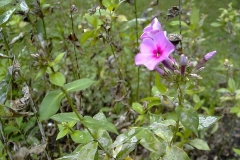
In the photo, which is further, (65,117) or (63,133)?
(63,133)

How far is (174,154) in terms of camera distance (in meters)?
0.91

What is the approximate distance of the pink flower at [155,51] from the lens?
0.79 meters

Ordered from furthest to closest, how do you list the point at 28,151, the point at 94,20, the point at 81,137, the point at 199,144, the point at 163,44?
the point at 199,144 < the point at 94,20 < the point at 28,151 < the point at 81,137 < the point at 163,44

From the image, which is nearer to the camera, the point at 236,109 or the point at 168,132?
the point at 168,132

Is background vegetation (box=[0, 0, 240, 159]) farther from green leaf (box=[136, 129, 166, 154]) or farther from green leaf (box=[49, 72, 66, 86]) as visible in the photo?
green leaf (box=[136, 129, 166, 154])

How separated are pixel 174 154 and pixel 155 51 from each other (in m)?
0.29

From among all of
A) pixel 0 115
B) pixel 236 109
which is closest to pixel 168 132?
pixel 0 115

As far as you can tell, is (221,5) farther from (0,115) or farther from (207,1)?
(0,115)

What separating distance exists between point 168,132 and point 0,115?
1.50 ft

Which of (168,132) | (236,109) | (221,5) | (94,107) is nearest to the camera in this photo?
(168,132)

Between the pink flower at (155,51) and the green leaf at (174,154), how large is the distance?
0.26 meters

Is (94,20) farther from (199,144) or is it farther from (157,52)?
(199,144)

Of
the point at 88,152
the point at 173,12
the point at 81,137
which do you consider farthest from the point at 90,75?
the point at 88,152

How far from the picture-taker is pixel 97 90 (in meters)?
2.23
